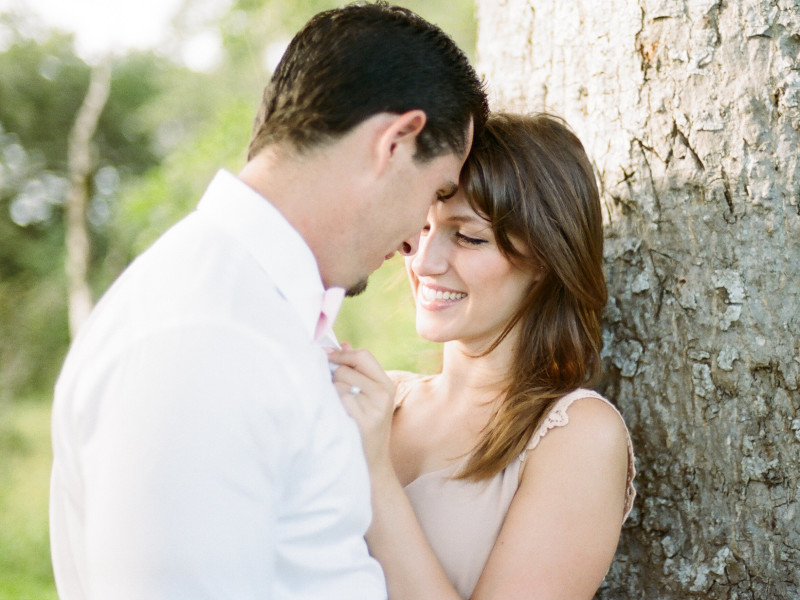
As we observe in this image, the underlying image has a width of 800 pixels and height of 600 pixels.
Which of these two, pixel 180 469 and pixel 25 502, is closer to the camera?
pixel 180 469

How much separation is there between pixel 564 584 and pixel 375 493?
0.52 meters

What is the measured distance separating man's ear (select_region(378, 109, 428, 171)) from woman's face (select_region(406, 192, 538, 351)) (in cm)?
66

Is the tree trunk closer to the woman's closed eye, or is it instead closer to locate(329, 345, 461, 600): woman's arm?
the woman's closed eye

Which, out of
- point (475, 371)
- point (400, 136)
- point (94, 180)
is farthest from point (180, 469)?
point (94, 180)

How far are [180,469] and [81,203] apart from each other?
13.9 metres

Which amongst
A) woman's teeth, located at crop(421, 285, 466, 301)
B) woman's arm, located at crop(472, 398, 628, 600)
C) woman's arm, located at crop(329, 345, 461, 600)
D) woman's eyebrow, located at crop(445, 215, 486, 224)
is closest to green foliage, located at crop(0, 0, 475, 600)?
woman's teeth, located at crop(421, 285, 466, 301)

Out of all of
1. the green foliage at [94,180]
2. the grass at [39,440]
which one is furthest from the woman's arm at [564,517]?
the green foliage at [94,180]

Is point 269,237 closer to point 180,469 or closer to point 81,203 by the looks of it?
point 180,469

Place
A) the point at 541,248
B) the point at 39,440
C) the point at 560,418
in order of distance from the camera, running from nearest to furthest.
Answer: the point at 560,418 < the point at 541,248 < the point at 39,440

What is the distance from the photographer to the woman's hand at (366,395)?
59.9 inches

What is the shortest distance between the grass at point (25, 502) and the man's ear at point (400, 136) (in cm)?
677

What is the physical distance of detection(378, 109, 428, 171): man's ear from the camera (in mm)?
1381

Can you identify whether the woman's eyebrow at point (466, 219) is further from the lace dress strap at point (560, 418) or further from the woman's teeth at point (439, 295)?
the lace dress strap at point (560, 418)

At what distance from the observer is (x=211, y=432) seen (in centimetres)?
106
